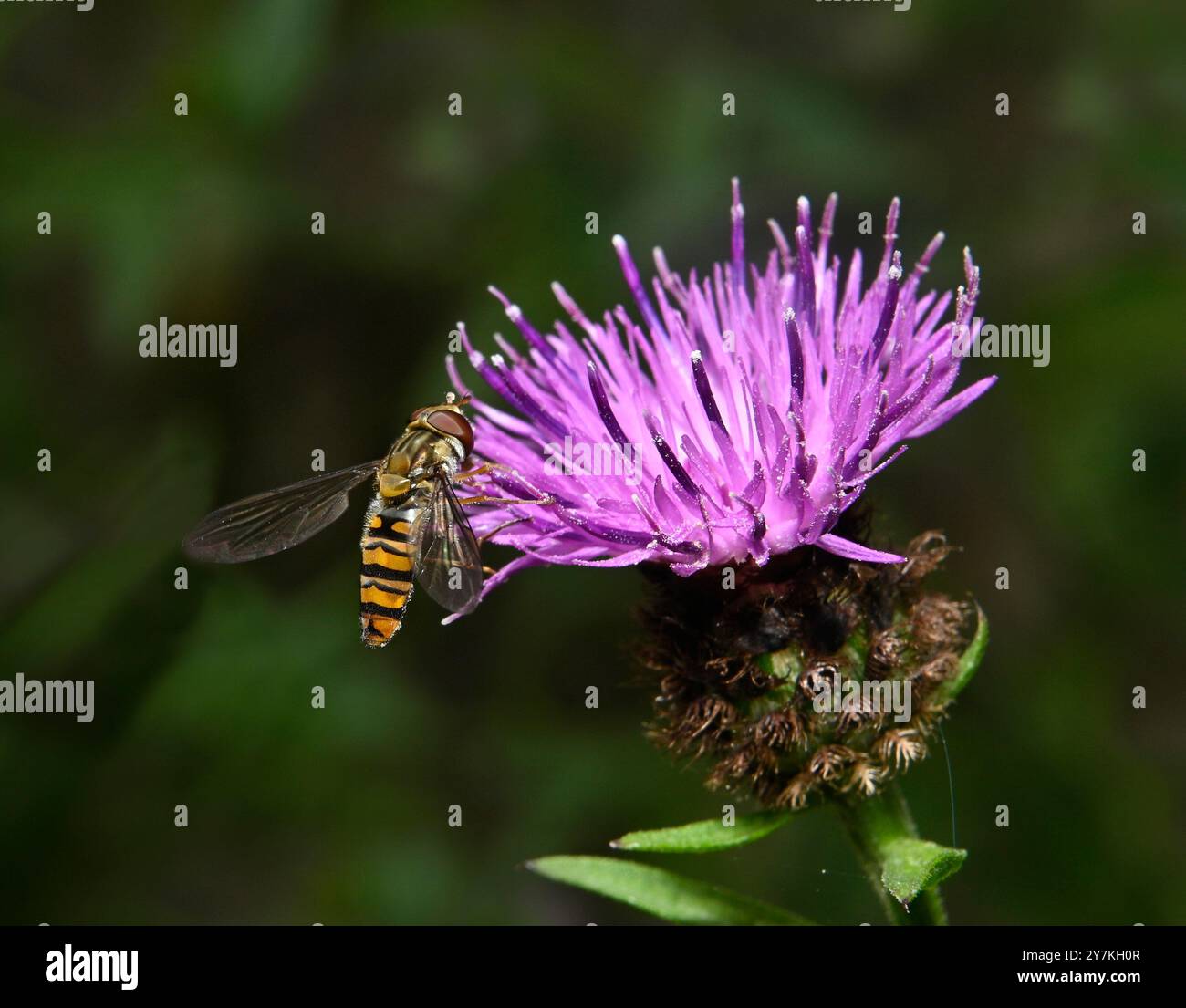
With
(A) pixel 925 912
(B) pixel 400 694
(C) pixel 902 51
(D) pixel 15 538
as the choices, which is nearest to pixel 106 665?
(D) pixel 15 538

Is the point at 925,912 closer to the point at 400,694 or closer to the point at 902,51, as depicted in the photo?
the point at 400,694

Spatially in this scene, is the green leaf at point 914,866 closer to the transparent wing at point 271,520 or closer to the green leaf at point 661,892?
the green leaf at point 661,892

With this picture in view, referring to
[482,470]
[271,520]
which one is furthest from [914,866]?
[271,520]

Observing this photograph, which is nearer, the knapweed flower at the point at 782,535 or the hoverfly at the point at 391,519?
the knapweed flower at the point at 782,535

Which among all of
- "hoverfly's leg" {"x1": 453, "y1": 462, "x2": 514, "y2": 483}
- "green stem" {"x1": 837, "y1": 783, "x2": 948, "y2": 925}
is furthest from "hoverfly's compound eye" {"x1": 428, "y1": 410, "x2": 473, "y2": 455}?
"green stem" {"x1": 837, "y1": 783, "x2": 948, "y2": 925}

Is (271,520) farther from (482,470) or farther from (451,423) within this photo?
(482,470)

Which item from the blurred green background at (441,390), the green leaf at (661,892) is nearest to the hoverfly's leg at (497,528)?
the green leaf at (661,892)

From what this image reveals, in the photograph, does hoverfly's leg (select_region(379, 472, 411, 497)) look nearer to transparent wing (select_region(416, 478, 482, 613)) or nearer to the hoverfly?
the hoverfly
